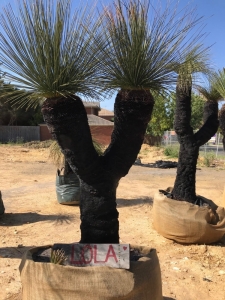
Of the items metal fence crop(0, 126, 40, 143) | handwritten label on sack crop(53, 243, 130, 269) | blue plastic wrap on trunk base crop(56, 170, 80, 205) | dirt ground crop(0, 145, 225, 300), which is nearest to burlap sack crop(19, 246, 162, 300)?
handwritten label on sack crop(53, 243, 130, 269)

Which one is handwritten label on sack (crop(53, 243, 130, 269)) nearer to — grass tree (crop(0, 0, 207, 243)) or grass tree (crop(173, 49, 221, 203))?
grass tree (crop(0, 0, 207, 243))

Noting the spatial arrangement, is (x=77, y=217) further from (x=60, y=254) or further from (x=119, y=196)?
(x=60, y=254)

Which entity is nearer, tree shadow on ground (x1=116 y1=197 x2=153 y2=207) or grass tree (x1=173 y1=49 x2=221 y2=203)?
grass tree (x1=173 y1=49 x2=221 y2=203)

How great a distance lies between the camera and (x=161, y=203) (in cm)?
511

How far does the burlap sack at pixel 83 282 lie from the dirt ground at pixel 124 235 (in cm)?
106

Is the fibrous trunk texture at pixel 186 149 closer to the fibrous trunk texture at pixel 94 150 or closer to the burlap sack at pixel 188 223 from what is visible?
the burlap sack at pixel 188 223

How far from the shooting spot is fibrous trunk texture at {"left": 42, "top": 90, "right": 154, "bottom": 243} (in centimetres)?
251

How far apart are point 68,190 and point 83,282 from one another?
15.8 feet

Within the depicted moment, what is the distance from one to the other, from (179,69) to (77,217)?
4.32 meters

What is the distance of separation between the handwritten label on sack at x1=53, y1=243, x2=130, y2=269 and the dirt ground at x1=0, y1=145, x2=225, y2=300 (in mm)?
1133

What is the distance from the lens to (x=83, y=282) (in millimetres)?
2355

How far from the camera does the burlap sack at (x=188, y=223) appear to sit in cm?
479

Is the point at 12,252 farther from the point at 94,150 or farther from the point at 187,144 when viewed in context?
the point at 187,144

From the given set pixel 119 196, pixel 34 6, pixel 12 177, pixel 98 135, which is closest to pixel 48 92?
pixel 34 6
